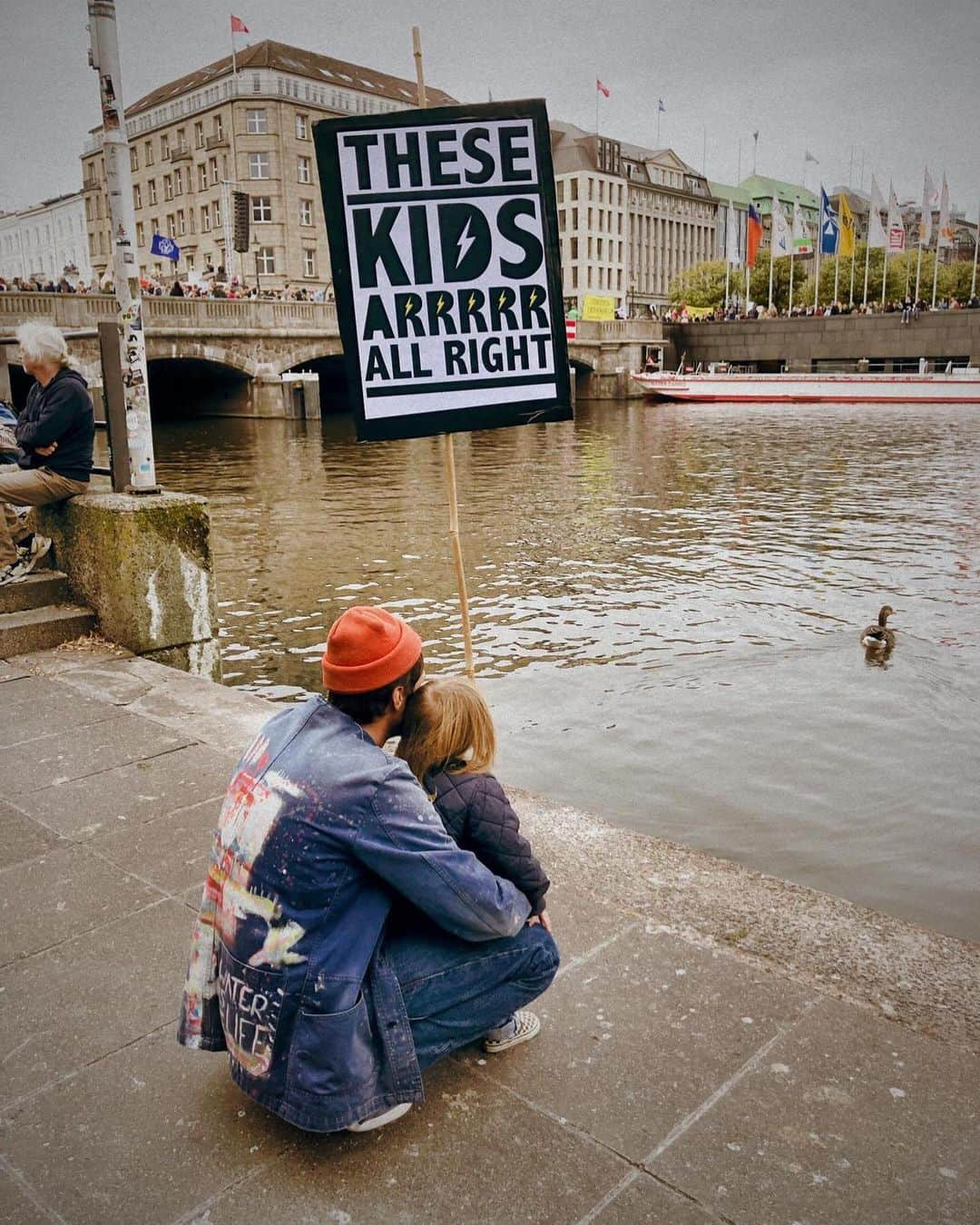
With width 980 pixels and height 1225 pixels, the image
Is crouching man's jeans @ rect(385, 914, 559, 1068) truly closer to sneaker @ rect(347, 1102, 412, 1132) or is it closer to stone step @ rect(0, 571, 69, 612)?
sneaker @ rect(347, 1102, 412, 1132)

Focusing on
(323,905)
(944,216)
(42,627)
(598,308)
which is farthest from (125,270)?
(944,216)

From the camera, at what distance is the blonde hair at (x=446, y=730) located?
250cm

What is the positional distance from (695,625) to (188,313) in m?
30.9

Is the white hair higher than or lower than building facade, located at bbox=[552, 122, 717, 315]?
lower

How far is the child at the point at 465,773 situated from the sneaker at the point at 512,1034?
0.32m

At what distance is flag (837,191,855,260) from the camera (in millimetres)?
50656

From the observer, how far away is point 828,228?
162 feet

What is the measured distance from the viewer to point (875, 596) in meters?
10.8

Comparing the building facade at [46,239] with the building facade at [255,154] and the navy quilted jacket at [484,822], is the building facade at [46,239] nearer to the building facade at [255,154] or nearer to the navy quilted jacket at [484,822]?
the building facade at [255,154]

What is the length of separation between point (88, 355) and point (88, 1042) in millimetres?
33263

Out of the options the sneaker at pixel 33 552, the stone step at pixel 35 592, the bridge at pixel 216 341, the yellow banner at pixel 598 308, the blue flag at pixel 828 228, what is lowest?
the stone step at pixel 35 592

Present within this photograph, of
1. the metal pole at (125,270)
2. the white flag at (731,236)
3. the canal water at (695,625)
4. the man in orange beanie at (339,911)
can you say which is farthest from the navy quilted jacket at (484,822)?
the white flag at (731,236)

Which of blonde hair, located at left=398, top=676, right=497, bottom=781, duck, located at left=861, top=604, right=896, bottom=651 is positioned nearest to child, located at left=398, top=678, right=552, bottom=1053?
blonde hair, located at left=398, top=676, right=497, bottom=781

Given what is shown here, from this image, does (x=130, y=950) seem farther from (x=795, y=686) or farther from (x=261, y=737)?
(x=795, y=686)
